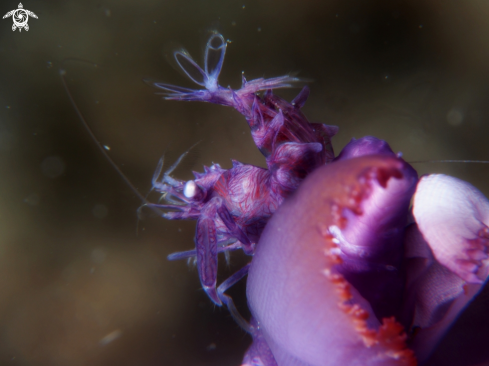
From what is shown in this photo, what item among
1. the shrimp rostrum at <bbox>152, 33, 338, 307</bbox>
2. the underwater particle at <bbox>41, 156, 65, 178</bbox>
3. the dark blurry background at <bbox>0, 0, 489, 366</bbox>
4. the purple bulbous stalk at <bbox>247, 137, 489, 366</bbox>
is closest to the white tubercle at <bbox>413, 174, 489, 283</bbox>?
the purple bulbous stalk at <bbox>247, 137, 489, 366</bbox>

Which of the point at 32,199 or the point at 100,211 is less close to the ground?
the point at 32,199

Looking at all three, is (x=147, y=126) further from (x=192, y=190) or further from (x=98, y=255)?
(x=192, y=190)

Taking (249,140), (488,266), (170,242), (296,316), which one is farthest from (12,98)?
(488,266)

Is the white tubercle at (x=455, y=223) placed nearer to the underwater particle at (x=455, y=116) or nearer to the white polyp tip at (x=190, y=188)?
the white polyp tip at (x=190, y=188)

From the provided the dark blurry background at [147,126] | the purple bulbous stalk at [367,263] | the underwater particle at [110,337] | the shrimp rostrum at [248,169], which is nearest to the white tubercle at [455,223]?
the purple bulbous stalk at [367,263]

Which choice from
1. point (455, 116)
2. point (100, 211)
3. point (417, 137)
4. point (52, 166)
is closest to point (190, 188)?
point (100, 211)

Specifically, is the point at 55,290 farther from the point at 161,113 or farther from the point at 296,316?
the point at 296,316

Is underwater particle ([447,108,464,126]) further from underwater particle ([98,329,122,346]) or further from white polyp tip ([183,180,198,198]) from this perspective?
underwater particle ([98,329,122,346])
